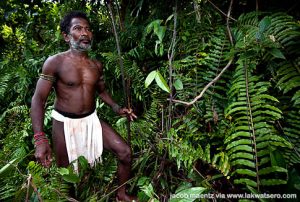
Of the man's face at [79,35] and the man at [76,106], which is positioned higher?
the man's face at [79,35]

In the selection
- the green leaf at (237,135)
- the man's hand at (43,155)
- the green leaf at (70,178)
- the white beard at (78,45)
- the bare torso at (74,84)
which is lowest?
the green leaf at (70,178)

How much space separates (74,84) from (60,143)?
1.73 ft

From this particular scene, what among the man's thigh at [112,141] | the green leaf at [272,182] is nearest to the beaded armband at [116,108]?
the man's thigh at [112,141]

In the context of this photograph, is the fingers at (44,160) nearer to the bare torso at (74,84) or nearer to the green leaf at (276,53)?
the bare torso at (74,84)

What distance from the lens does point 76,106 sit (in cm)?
228

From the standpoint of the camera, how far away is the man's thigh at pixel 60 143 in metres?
2.33

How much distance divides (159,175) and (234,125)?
0.76m

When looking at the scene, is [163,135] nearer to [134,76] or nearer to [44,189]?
[134,76]

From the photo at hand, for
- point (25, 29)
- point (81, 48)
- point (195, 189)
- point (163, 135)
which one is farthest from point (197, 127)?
point (25, 29)

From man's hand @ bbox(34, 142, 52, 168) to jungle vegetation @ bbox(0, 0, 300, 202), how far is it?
0.10 meters

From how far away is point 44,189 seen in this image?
173 centimetres

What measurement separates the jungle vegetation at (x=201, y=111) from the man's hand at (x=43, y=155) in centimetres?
10

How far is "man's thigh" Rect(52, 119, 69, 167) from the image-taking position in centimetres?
233

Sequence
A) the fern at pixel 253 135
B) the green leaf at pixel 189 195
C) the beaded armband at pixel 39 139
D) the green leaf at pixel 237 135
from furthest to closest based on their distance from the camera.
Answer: the beaded armband at pixel 39 139 → the green leaf at pixel 237 135 → the fern at pixel 253 135 → the green leaf at pixel 189 195
